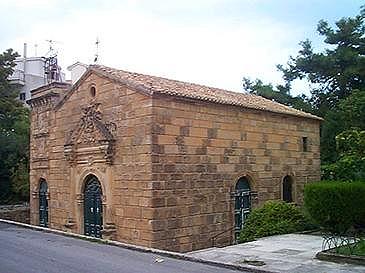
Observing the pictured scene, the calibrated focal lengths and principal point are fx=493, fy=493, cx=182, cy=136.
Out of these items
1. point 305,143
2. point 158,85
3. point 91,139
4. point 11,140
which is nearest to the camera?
point 158,85

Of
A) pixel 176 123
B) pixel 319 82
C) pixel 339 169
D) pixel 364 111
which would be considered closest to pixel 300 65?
pixel 319 82

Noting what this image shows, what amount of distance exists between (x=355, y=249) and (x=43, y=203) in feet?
49.1

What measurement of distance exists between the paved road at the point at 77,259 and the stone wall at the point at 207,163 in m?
2.89

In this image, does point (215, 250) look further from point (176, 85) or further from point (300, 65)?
point (300, 65)

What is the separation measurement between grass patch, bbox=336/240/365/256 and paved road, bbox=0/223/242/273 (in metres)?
3.01

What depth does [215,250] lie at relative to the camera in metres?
12.4

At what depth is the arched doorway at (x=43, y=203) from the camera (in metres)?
22.0

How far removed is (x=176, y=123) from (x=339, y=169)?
27.4 ft

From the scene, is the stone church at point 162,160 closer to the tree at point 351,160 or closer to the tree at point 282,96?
the tree at point 351,160

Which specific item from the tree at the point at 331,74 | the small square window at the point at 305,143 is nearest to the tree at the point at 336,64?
the tree at the point at 331,74

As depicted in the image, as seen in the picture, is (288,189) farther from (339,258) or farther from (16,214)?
(16,214)

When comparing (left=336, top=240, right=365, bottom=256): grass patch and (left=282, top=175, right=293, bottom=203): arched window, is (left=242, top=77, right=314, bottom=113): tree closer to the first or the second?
(left=282, top=175, right=293, bottom=203): arched window

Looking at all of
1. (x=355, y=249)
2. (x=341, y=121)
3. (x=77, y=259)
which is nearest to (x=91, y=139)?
(x=77, y=259)

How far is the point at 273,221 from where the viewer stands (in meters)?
16.5
